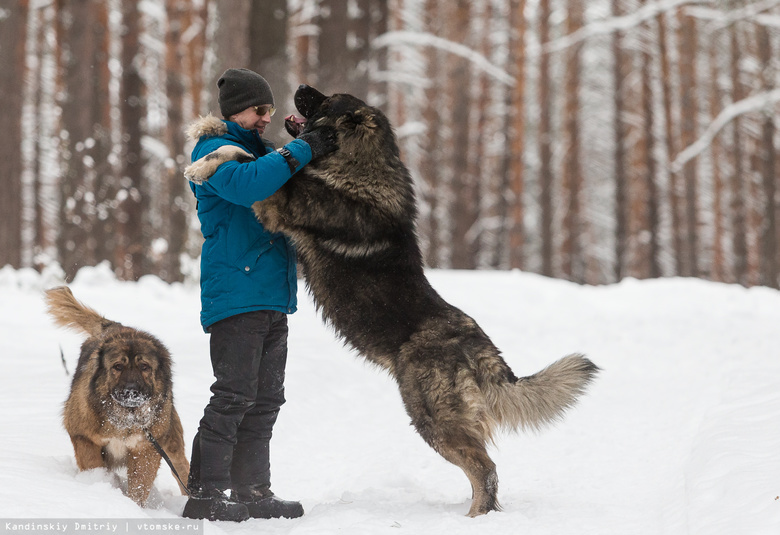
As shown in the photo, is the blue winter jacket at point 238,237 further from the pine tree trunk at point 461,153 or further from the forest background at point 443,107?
the pine tree trunk at point 461,153

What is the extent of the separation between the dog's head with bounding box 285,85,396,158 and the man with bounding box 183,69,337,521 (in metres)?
0.15

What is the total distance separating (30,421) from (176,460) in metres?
1.26

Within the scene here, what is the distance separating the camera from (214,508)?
3.50 meters

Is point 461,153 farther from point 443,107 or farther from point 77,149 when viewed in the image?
point 77,149

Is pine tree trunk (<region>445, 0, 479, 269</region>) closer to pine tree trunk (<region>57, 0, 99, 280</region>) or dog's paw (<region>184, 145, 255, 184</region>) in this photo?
pine tree trunk (<region>57, 0, 99, 280</region>)

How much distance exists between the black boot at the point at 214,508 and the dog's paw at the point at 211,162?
1.53 m

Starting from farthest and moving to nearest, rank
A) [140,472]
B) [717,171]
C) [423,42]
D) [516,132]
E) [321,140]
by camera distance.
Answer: [717,171] → [516,132] → [423,42] → [321,140] → [140,472]

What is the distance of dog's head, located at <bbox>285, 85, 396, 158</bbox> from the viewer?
397cm

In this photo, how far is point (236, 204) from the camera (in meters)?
3.61

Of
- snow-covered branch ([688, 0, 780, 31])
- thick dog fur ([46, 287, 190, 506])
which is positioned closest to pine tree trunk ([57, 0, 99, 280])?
thick dog fur ([46, 287, 190, 506])

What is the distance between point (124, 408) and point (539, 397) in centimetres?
207

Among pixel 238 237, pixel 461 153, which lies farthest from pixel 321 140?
pixel 461 153

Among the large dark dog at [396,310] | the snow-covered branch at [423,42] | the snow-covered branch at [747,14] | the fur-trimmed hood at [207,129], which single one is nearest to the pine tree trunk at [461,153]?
the snow-covered branch at [423,42]

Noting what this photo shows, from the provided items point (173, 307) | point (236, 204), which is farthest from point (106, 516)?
point (173, 307)
